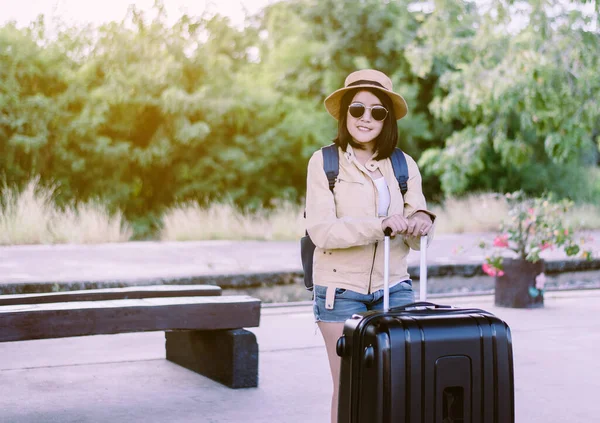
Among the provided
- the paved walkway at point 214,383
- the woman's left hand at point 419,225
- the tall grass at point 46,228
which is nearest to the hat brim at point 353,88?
the woman's left hand at point 419,225

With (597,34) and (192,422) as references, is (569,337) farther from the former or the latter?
(597,34)

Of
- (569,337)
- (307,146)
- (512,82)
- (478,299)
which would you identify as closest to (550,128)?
(512,82)

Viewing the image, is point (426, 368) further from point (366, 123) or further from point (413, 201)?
point (366, 123)

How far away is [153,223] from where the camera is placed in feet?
67.9

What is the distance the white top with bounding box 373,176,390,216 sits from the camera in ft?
10.7

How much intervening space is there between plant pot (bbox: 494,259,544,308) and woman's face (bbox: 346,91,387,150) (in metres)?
5.49

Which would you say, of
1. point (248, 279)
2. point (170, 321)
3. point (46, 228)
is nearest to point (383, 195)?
point (170, 321)

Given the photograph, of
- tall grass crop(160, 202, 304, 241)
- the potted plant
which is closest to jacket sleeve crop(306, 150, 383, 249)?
the potted plant

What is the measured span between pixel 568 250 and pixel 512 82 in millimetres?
4660

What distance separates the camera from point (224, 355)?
5.29 m

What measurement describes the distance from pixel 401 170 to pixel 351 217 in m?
0.29

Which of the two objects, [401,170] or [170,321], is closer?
[401,170]

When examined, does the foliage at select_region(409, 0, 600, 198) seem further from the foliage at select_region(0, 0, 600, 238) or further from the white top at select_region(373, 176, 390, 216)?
the white top at select_region(373, 176, 390, 216)

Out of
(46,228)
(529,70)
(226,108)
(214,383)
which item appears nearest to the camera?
(214,383)
